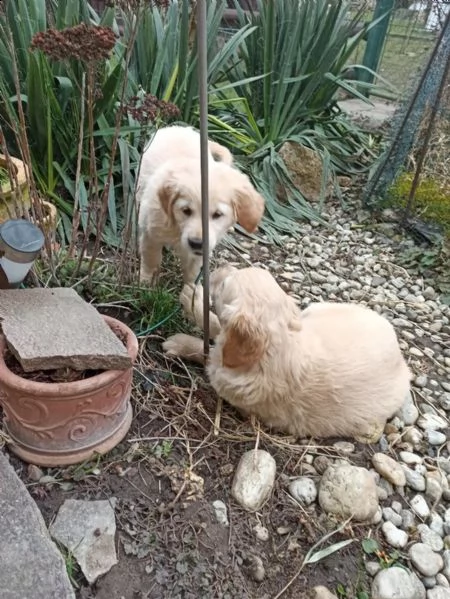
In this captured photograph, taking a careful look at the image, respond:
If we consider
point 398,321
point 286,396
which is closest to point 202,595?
point 286,396

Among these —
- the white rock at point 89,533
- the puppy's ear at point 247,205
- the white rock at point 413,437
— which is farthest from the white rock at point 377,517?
the puppy's ear at point 247,205

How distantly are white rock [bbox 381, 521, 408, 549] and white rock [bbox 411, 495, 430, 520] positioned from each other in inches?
5.2

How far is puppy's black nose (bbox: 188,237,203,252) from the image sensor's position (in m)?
2.53

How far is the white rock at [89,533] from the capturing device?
162 cm

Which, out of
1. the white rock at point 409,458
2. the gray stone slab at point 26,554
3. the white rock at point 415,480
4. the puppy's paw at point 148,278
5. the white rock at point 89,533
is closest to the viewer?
the gray stone slab at point 26,554

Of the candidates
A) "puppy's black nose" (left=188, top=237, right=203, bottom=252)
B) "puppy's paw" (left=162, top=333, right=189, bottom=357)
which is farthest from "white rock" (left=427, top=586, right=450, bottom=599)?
"puppy's black nose" (left=188, top=237, right=203, bottom=252)

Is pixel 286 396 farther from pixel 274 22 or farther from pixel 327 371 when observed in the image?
pixel 274 22

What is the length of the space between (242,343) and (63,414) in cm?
69

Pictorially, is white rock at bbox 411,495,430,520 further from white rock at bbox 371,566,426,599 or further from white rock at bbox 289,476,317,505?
white rock at bbox 289,476,317,505

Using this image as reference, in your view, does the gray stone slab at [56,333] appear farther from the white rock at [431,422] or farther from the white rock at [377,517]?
the white rock at [431,422]

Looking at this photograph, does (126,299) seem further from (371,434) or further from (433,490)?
(433,490)

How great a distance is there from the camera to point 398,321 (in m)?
3.26

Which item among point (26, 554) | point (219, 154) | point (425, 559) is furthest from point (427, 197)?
point (26, 554)

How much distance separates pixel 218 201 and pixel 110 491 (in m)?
1.43
